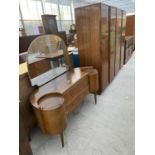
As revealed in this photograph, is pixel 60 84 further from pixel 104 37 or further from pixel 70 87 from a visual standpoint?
pixel 104 37

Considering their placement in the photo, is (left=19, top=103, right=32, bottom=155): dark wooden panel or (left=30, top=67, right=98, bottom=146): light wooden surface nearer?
(left=19, top=103, right=32, bottom=155): dark wooden panel

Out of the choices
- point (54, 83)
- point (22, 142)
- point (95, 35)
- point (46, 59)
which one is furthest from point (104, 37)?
point (22, 142)

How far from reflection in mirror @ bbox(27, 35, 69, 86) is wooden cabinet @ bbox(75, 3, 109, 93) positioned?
639 mm

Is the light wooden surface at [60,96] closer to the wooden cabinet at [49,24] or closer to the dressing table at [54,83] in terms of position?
the dressing table at [54,83]

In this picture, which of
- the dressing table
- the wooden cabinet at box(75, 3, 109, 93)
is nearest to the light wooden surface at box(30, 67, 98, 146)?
the dressing table

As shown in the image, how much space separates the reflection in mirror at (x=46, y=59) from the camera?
1889mm

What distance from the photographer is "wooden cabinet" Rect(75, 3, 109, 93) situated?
247 centimetres

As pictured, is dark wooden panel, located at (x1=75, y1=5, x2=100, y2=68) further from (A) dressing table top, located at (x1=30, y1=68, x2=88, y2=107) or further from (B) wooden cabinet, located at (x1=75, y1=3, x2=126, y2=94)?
(A) dressing table top, located at (x1=30, y1=68, x2=88, y2=107)

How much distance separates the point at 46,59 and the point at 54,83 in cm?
41

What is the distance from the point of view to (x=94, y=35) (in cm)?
260
